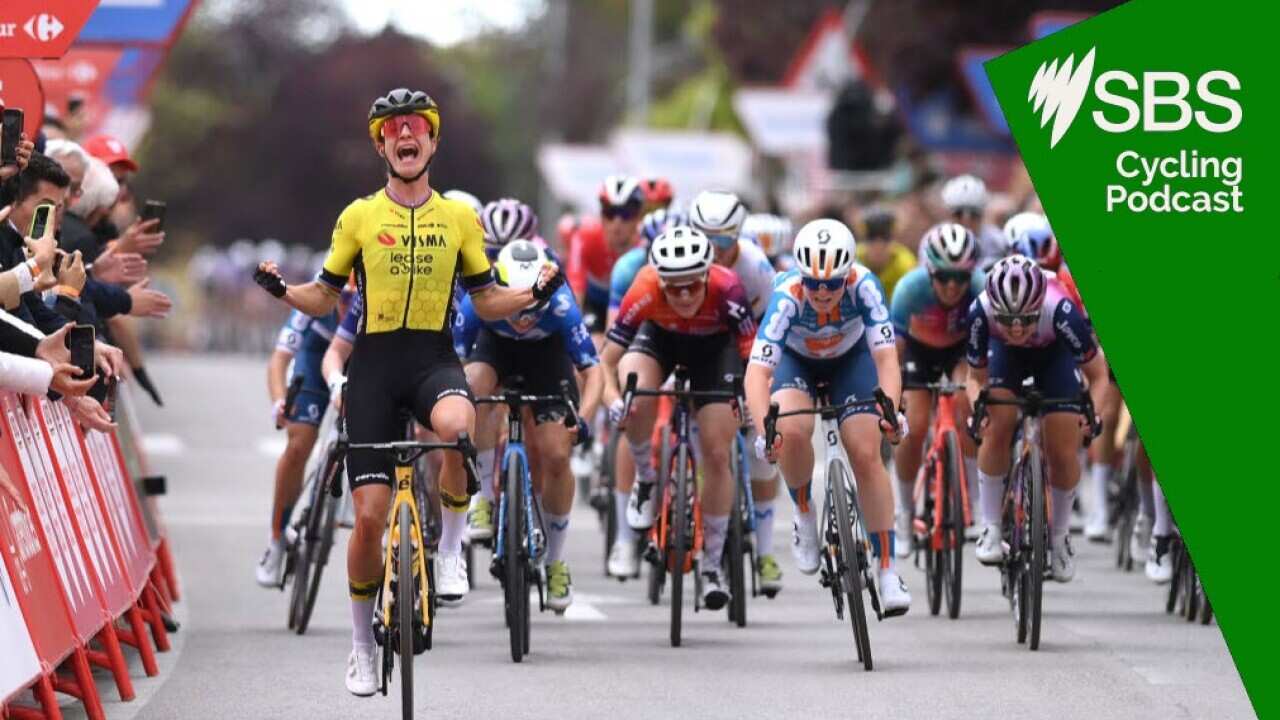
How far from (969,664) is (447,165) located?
8405 centimetres

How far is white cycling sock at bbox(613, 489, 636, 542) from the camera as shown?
15.5m

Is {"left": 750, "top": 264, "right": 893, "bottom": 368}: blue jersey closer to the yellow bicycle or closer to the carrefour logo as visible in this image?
the yellow bicycle

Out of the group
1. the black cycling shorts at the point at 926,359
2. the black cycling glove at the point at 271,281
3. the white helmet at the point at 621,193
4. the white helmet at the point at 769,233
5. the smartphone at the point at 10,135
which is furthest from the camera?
the white helmet at the point at 769,233

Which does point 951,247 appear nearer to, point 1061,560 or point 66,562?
point 1061,560

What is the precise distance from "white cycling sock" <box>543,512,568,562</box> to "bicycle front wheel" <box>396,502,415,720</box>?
3315 mm

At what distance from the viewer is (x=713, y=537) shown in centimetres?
1380

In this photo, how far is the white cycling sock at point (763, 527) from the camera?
1483 cm

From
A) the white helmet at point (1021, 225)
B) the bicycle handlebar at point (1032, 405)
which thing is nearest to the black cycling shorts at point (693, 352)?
the bicycle handlebar at point (1032, 405)

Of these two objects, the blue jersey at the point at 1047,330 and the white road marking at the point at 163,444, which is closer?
the blue jersey at the point at 1047,330

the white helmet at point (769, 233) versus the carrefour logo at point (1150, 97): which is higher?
the carrefour logo at point (1150, 97)

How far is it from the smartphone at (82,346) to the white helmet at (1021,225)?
21.9ft

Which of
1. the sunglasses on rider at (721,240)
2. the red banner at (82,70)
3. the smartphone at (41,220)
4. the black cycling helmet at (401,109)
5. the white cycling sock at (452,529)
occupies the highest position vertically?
the red banner at (82,70)

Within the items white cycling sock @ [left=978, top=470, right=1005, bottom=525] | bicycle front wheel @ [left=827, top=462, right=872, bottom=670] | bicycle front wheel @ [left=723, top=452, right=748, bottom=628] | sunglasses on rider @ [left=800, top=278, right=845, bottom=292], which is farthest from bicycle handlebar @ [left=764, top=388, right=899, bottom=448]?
white cycling sock @ [left=978, top=470, right=1005, bottom=525]

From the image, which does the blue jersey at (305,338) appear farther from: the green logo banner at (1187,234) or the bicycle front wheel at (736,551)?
the green logo banner at (1187,234)
